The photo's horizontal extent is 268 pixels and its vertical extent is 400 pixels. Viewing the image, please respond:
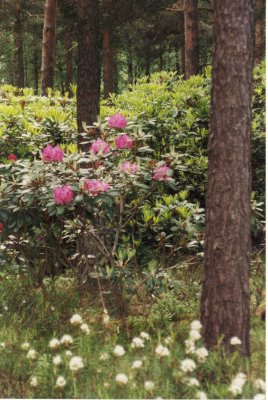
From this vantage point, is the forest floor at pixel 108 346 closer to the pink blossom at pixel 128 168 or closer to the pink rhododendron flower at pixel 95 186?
the pink rhododendron flower at pixel 95 186

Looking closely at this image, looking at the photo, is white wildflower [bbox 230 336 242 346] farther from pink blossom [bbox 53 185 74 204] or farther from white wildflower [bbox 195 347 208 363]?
pink blossom [bbox 53 185 74 204]

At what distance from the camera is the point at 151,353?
3617 mm

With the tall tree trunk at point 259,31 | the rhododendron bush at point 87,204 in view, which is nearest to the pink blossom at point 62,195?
the rhododendron bush at point 87,204

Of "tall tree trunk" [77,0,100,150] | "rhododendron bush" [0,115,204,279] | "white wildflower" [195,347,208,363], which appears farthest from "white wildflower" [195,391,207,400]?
"tall tree trunk" [77,0,100,150]

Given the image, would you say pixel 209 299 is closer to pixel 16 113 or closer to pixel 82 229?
pixel 82 229

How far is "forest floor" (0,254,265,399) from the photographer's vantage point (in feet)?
10.5

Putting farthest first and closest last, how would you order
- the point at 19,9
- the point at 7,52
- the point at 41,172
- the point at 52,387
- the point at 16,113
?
the point at 7,52 < the point at 19,9 < the point at 16,113 < the point at 41,172 < the point at 52,387

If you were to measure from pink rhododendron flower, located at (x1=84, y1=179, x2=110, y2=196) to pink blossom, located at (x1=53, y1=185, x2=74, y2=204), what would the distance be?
0.15 m

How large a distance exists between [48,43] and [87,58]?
717 cm

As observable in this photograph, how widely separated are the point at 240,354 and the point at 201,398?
651 millimetres

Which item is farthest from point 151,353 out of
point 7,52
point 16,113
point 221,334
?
point 7,52

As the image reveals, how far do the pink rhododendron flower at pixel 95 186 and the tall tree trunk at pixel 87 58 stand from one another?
4.33ft

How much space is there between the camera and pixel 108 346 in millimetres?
3676

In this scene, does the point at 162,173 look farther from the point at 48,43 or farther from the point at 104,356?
the point at 48,43
